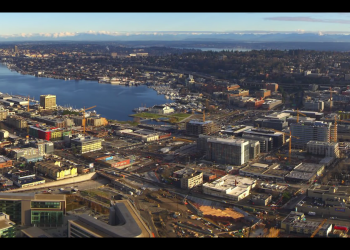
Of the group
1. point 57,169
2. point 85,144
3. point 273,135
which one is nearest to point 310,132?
point 273,135

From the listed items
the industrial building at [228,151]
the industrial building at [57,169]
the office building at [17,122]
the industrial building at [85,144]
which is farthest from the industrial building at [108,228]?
the office building at [17,122]

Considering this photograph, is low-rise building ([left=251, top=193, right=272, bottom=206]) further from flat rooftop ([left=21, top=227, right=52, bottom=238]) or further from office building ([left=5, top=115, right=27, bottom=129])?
office building ([left=5, top=115, right=27, bottom=129])

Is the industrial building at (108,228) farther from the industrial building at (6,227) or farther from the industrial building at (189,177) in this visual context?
the industrial building at (189,177)

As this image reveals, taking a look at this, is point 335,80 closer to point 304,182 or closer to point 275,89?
point 275,89

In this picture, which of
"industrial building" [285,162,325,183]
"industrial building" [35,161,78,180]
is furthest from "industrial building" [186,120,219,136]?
"industrial building" [35,161,78,180]

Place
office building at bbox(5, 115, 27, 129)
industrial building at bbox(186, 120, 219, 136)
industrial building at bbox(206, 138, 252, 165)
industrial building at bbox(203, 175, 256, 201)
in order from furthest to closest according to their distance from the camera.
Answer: office building at bbox(5, 115, 27, 129)
industrial building at bbox(186, 120, 219, 136)
industrial building at bbox(206, 138, 252, 165)
industrial building at bbox(203, 175, 256, 201)

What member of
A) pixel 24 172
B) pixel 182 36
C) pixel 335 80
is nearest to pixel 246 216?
pixel 24 172

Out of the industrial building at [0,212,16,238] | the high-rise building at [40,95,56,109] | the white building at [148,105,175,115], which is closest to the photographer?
the industrial building at [0,212,16,238]
